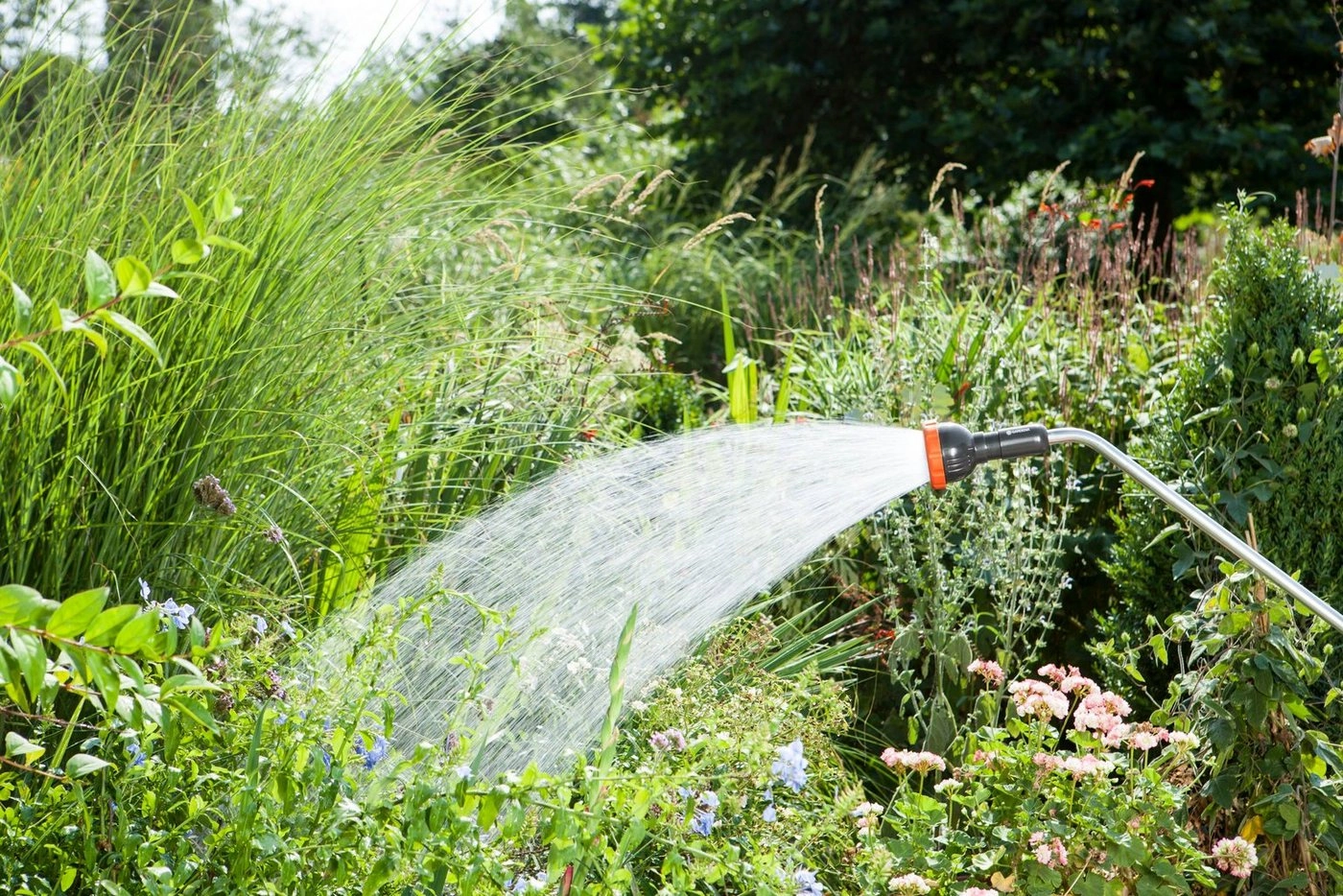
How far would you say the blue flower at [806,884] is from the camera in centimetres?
198

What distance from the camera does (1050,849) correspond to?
224 cm

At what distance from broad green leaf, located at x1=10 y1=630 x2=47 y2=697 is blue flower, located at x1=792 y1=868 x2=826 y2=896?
3.96 ft

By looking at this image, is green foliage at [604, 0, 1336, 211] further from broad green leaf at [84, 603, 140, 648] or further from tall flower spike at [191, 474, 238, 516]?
broad green leaf at [84, 603, 140, 648]

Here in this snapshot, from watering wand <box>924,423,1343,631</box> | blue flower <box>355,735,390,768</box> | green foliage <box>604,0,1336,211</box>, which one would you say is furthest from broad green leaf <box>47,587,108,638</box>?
green foliage <box>604,0,1336,211</box>

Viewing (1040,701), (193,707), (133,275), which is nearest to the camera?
(133,275)

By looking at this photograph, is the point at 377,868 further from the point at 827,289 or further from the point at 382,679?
the point at 827,289

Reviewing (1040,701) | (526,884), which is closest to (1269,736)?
(1040,701)

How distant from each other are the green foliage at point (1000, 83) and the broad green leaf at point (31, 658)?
7.92m

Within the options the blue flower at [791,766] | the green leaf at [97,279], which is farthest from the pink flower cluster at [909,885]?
the green leaf at [97,279]

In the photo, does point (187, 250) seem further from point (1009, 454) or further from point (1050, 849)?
point (1050, 849)

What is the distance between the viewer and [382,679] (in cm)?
226

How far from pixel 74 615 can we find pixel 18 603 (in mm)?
48

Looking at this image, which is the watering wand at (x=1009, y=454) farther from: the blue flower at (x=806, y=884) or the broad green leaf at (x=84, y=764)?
the broad green leaf at (x=84, y=764)

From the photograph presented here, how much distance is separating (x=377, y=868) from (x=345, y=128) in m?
1.80
